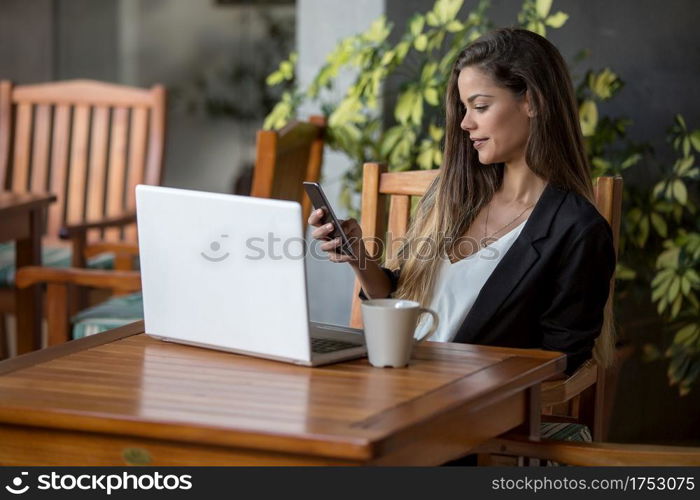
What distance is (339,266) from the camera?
314cm

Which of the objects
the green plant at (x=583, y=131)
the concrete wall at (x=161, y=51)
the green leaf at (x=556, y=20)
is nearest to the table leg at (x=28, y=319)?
the green plant at (x=583, y=131)

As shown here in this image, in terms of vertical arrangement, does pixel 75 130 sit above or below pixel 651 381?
above

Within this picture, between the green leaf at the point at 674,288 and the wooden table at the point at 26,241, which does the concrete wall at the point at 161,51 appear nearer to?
the wooden table at the point at 26,241

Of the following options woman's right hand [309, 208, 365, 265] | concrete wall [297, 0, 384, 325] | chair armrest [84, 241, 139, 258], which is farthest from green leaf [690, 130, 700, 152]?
chair armrest [84, 241, 139, 258]

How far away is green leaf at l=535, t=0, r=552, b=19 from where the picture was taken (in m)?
2.58

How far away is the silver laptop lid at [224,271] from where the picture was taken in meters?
1.46

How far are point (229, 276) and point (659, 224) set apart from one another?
1.33m

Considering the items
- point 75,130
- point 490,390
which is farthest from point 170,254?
point 75,130

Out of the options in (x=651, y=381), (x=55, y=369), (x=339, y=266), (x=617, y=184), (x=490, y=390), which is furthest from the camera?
(x=339, y=266)

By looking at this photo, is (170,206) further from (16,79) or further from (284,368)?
(16,79)

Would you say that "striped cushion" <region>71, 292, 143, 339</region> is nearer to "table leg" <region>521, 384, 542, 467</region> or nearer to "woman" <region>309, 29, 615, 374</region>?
"woman" <region>309, 29, 615, 374</region>

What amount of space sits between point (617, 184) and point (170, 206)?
75 cm

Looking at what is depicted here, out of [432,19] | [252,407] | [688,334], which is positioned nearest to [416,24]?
[432,19]

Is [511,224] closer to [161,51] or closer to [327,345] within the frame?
[327,345]
